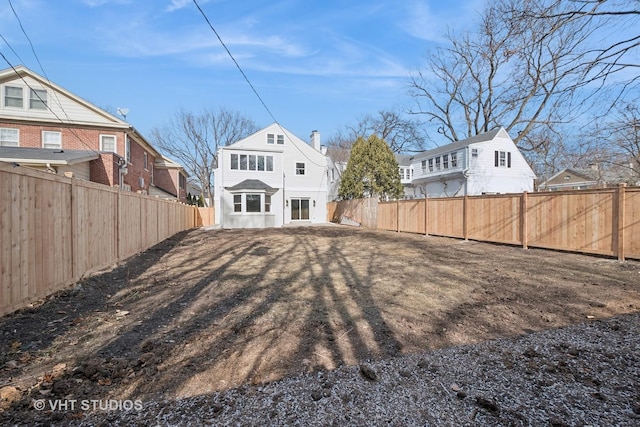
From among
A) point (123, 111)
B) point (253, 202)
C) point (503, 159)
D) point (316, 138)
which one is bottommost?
point (253, 202)

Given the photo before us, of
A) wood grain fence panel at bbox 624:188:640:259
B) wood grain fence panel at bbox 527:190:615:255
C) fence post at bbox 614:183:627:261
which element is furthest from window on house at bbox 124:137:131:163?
wood grain fence panel at bbox 624:188:640:259

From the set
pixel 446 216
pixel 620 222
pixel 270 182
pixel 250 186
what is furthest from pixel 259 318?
pixel 270 182

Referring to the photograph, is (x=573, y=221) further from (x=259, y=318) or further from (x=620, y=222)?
(x=259, y=318)

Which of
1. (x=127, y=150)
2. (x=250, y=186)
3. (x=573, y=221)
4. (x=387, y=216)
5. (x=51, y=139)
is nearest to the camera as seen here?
(x=573, y=221)

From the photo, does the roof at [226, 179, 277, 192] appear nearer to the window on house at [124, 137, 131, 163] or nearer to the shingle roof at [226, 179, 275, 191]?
the shingle roof at [226, 179, 275, 191]

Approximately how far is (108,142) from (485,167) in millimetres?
25540

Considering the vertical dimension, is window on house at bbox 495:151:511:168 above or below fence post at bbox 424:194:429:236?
above

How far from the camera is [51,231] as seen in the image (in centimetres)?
412

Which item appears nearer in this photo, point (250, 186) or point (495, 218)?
point (495, 218)

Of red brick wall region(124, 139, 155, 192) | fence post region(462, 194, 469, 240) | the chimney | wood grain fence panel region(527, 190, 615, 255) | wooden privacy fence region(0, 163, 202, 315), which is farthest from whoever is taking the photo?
the chimney

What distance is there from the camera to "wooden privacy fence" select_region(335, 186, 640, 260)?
277 inches

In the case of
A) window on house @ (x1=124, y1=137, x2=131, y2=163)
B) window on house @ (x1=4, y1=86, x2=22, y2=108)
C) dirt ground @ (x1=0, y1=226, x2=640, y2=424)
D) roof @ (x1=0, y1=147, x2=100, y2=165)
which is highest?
window on house @ (x1=4, y1=86, x2=22, y2=108)

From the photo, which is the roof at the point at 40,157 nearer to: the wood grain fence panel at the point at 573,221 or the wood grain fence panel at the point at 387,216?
the wood grain fence panel at the point at 387,216

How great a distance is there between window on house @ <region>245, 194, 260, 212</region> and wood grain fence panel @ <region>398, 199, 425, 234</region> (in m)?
9.50
